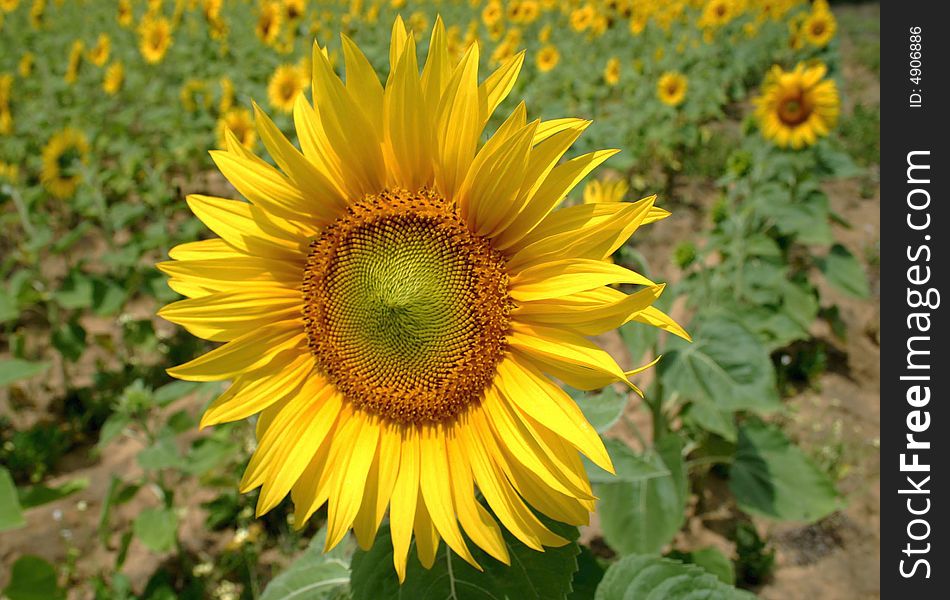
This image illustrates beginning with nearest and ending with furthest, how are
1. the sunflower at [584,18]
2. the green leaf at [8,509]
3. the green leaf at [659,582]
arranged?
the green leaf at [659,582] → the green leaf at [8,509] → the sunflower at [584,18]

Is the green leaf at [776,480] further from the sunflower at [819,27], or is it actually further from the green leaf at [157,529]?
the sunflower at [819,27]

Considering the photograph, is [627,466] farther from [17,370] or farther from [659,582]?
[17,370]

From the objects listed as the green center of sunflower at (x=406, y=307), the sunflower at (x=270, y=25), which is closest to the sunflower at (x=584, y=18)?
the sunflower at (x=270, y=25)

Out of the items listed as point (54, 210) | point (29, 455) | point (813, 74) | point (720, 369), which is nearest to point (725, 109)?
point (813, 74)

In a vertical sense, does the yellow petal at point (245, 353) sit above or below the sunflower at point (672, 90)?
below

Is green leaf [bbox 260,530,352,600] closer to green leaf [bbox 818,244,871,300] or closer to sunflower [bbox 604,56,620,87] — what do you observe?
green leaf [bbox 818,244,871,300]
